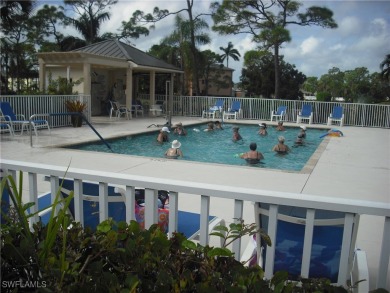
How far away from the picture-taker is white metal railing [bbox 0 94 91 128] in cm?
1173

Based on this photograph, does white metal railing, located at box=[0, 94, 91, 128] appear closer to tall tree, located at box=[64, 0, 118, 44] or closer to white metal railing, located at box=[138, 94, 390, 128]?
white metal railing, located at box=[138, 94, 390, 128]

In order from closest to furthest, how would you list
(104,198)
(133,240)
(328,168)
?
(133,240), (104,198), (328,168)

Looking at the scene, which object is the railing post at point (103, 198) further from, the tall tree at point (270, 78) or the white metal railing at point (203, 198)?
the tall tree at point (270, 78)

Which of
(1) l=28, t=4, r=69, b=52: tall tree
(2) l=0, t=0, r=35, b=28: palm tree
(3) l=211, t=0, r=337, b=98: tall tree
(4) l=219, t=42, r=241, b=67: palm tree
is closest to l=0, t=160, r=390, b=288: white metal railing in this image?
(2) l=0, t=0, r=35, b=28: palm tree

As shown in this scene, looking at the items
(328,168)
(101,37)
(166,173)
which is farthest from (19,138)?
(101,37)

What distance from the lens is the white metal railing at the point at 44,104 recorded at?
11.7 metres

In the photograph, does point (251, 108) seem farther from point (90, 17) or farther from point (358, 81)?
point (358, 81)

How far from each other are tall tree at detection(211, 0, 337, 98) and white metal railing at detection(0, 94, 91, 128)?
1581 centimetres

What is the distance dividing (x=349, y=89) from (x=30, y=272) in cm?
6250

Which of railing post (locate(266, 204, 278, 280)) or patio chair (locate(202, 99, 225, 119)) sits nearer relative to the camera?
railing post (locate(266, 204, 278, 280))

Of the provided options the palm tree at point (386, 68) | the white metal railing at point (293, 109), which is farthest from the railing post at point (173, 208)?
the palm tree at point (386, 68)

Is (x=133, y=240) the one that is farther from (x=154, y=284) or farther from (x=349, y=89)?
(x=349, y=89)

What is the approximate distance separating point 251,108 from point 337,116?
471cm

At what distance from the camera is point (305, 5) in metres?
25.9
